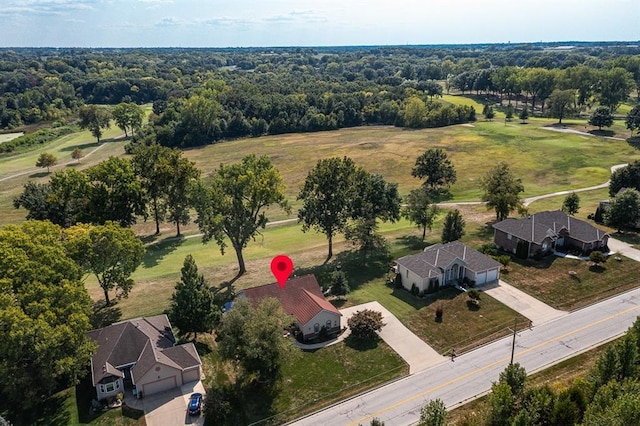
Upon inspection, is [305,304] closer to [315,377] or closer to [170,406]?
[315,377]

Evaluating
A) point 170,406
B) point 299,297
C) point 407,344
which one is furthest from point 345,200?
point 170,406

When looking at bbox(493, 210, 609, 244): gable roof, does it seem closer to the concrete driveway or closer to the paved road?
the paved road

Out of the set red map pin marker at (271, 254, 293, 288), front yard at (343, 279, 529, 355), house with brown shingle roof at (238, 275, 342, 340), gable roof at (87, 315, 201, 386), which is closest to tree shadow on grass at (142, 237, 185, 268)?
red map pin marker at (271, 254, 293, 288)

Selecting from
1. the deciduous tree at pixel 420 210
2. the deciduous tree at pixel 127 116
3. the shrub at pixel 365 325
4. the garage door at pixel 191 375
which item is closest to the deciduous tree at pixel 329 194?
the deciduous tree at pixel 420 210

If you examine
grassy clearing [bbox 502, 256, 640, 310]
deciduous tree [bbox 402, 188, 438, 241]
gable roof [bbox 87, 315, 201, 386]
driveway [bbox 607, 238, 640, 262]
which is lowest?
grassy clearing [bbox 502, 256, 640, 310]

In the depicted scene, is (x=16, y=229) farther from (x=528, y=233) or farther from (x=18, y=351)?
(x=528, y=233)

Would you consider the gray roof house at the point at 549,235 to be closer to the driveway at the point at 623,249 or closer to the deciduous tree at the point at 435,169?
the driveway at the point at 623,249
